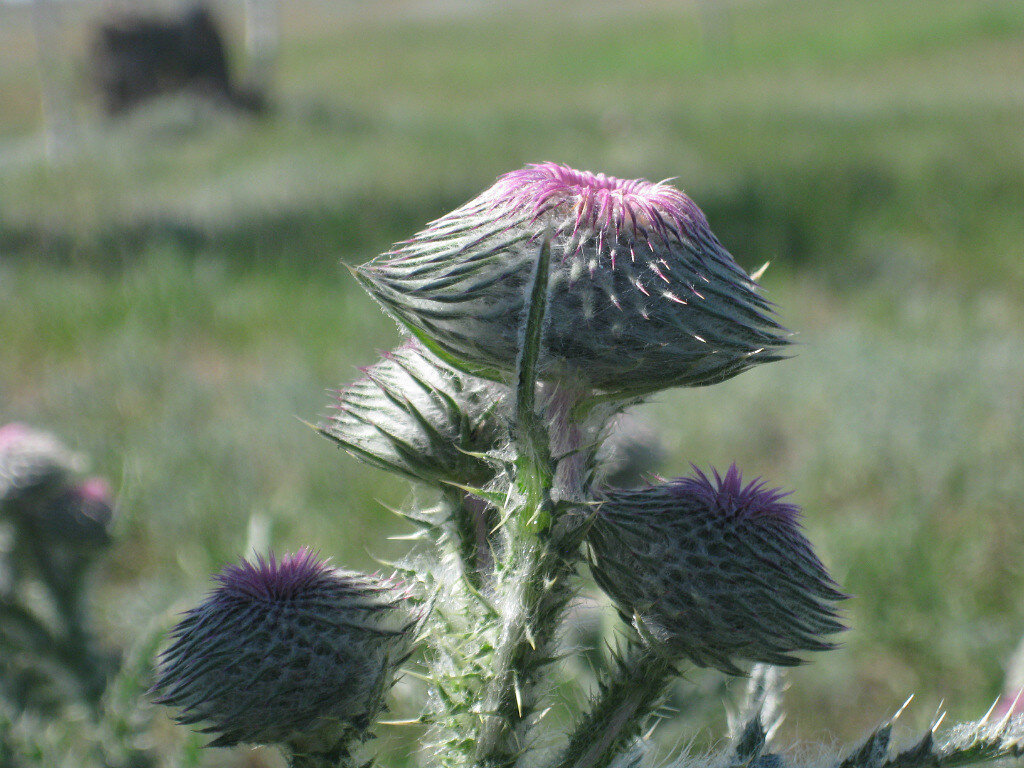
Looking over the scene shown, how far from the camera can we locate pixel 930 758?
1.18 meters

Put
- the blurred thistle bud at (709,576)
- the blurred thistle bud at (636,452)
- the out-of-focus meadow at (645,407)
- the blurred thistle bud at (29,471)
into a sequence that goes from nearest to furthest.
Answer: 1. the blurred thistle bud at (709,576)
2. the blurred thistle bud at (636,452)
3. the blurred thistle bud at (29,471)
4. the out-of-focus meadow at (645,407)

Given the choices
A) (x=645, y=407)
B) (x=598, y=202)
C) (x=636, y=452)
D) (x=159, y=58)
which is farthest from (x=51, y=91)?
(x=598, y=202)

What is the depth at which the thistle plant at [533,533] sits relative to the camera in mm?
930

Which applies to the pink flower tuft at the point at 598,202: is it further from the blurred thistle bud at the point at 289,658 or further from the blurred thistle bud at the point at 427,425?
the blurred thistle bud at the point at 289,658

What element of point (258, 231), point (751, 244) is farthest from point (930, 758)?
point (258, 231)

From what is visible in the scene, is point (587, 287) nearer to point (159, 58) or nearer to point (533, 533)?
point (533, 533)

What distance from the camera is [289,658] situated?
111 centimetres

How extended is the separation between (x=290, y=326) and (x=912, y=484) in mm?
3753

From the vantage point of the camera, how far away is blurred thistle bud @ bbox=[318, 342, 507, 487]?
3.89 ft

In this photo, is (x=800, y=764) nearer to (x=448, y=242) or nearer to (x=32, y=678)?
(x=448, y=242)

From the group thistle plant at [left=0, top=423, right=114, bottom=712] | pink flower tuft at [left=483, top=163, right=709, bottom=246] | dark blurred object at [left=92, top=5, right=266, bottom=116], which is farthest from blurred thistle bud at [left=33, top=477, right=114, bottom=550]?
dark blurred object at [left=92, top=5, right=266, bottom=116]

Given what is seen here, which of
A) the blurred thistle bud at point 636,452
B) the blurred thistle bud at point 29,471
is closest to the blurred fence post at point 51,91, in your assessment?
the blurred thistle bud at point 29,471

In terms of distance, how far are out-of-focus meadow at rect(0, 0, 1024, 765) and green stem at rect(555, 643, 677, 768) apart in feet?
1.20

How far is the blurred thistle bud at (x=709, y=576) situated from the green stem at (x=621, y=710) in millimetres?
65
